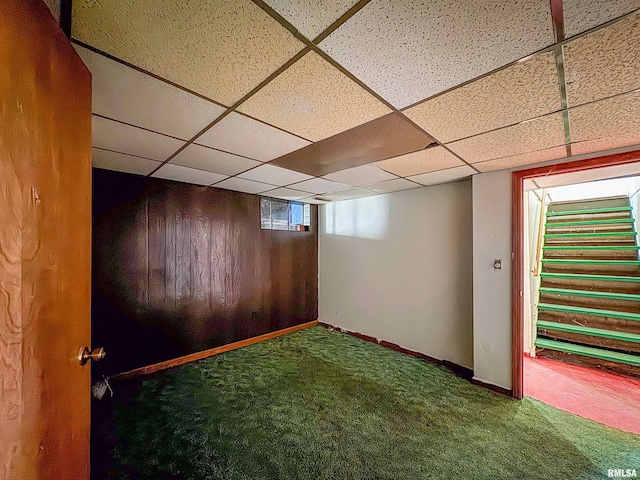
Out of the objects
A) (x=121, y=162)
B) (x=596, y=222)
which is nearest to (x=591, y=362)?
(x=596, y=222)

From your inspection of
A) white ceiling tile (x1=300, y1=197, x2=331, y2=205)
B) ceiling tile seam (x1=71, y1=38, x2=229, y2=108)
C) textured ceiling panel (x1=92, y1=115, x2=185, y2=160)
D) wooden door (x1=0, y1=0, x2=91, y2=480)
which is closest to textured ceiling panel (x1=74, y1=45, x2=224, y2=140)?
ceiling tile seam (x1=71, y1=38, x2=229, y2=108)

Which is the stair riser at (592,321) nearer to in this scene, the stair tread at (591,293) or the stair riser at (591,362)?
the stair tread at (591,293)

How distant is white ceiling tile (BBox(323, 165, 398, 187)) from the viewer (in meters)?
2.73

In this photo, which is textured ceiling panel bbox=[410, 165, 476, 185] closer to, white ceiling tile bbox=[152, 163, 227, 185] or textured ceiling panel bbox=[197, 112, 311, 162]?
textured ceiling panel bbox=[197, 112, 311, 162]

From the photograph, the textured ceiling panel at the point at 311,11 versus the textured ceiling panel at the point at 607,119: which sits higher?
the textured ceiling panel at the point at 311,11

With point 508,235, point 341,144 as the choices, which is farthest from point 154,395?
point 508,235

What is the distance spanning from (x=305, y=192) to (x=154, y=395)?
2986 mm

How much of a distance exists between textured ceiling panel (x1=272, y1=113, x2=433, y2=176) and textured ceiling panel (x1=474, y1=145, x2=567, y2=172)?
91 cm

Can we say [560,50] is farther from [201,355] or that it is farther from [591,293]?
[201,355]

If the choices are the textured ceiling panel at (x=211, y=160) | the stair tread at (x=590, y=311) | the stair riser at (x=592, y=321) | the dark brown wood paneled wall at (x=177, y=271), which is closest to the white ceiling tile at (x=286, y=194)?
the dark brown wood paneled wall at (x=177, y=271)

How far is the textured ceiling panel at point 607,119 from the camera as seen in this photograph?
4.70 ft

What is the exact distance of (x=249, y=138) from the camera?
195cm

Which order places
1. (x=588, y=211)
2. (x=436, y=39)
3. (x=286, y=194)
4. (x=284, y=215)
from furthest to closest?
(x=284, y=215), (x=588, y=211), (x=286, y=194), (x=436, y=39)

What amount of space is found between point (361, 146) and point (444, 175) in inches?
53.3
